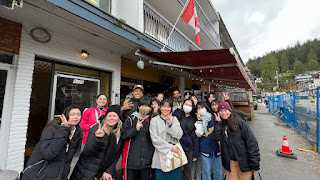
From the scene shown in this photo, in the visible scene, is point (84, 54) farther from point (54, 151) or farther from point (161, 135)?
point (161, 135)

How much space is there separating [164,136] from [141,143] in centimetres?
40

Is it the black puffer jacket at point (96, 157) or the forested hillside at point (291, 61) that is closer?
the black puffer jacket at point (96, 157)

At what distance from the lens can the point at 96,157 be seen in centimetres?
193

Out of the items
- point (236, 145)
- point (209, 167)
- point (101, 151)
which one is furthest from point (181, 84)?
point (101, 151)

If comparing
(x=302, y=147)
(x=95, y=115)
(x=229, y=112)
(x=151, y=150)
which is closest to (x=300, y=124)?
(x=302, y=147)

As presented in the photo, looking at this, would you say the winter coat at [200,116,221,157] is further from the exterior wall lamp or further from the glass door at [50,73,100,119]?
the exterior wall lamp

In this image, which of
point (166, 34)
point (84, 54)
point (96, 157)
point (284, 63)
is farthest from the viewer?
point (284, 63)

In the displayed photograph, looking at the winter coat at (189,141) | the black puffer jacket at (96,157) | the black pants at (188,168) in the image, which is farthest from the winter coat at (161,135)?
the black puffer jacket at (96,157)

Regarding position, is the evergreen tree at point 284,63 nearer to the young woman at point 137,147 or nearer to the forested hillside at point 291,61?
the forested hillside at point 291,61

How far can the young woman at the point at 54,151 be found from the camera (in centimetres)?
158

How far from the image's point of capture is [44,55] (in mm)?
3359

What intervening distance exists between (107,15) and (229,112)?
133 inches

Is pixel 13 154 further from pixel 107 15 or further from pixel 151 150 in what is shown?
pixel 107 15

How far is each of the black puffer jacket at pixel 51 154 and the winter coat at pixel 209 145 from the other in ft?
7.48
